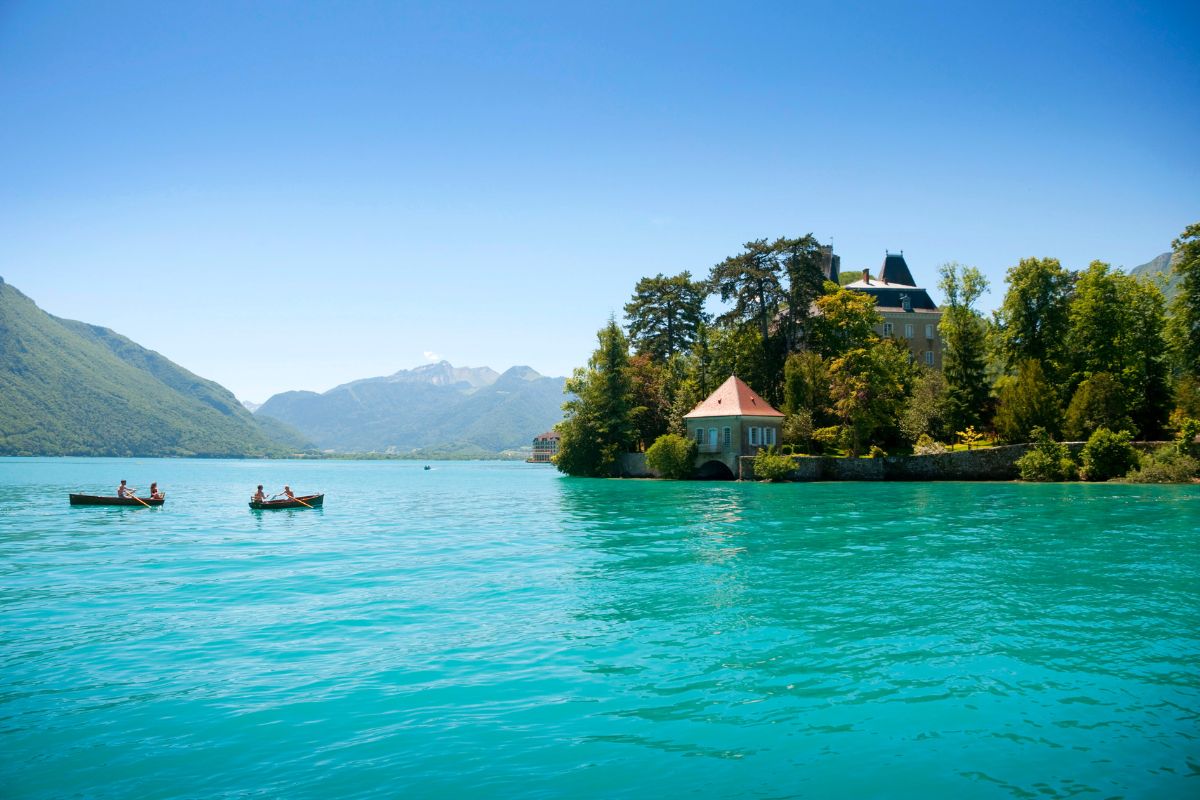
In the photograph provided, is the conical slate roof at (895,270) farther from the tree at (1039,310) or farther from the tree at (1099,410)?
the tree at (1099,410)

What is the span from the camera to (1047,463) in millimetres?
52406

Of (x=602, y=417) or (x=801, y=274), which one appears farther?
(x=602, y=417)

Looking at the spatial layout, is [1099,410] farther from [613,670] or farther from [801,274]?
[613,670]

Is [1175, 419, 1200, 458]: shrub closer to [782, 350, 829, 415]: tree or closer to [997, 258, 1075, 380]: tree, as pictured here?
[997, 258, 1075, 380]: tree

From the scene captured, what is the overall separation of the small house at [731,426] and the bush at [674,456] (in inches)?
30.0

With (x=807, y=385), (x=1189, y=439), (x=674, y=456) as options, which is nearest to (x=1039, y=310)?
(x=1189, y=439)

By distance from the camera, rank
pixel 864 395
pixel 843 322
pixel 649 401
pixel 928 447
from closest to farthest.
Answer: pixel 928 447, pixel 864 395, pixel 843 322, pixel 649 401

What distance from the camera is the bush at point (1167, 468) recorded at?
47000 mm

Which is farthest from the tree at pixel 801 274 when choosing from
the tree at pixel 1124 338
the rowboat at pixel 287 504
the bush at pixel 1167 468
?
the rowboat at pixel 287 504

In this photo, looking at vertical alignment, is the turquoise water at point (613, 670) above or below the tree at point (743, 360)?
below

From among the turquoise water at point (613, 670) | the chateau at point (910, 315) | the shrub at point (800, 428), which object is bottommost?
the turquoise water at point (613, 670)

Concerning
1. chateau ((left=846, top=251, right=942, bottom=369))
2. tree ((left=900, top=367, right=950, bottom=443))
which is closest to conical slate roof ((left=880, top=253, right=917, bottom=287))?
chateau ((left=846, top=251, right=942, bottom=369))

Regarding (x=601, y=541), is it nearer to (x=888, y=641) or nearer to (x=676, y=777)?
(x=888, y=641)

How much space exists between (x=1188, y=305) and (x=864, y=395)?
23.9 m
